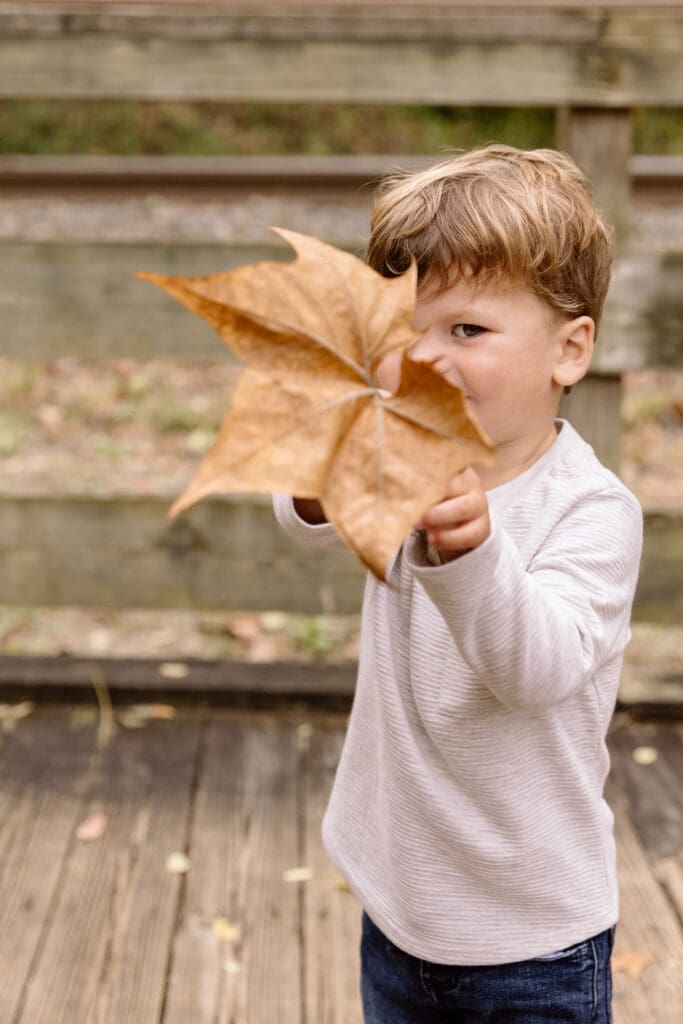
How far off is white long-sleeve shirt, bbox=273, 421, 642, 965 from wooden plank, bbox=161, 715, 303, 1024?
2.07 ft

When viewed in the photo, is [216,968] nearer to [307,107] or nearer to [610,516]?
[610,516]

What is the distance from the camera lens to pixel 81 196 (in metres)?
7.31

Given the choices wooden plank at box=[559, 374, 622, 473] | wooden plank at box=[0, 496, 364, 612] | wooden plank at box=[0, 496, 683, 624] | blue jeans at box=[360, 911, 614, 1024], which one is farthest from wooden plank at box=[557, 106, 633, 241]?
blue jeans at box=[360, 911, 614, 1024]

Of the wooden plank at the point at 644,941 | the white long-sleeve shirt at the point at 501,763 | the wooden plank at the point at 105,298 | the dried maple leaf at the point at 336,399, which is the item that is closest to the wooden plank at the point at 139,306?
the wooden plank at the point at 105,298

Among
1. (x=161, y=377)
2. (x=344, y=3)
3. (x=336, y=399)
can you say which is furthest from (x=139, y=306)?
(x=161, y=377)

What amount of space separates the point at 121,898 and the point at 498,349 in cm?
145

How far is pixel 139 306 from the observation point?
2758 millimetres

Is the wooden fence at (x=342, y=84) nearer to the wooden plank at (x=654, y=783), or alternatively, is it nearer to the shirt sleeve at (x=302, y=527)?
the wooden plank at (x=654, y=783)

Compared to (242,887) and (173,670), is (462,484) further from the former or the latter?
(173,670)

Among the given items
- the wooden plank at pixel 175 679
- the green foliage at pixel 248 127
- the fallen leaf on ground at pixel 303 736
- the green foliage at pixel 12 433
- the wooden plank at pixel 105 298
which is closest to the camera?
the wooden plank at pixel 105 298

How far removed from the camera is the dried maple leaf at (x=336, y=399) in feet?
3.06

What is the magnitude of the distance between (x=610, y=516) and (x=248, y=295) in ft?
2.00

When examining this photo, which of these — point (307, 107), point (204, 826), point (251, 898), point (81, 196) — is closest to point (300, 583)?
point (204, 826)

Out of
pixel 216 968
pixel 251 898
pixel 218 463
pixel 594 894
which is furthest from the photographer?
pixel 251 898
